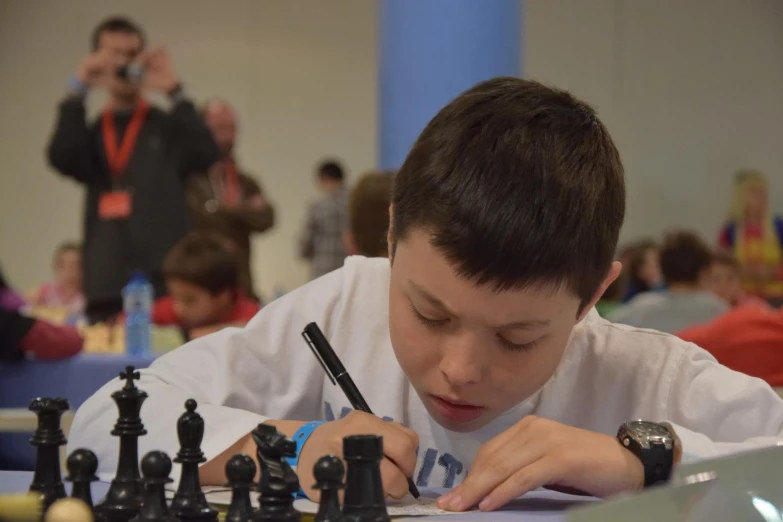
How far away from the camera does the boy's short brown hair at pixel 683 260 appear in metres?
5.07

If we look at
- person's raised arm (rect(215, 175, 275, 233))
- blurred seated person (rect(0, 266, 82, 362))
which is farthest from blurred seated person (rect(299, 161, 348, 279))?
blurred seated person (rect(0, 266, 82, 362))

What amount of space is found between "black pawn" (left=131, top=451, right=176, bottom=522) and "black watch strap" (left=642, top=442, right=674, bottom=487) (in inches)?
20.8

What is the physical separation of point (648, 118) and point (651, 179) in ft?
1.86

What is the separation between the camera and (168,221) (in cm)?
473

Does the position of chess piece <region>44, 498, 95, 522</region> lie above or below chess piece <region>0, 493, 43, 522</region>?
below

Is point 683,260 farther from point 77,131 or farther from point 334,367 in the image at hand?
point 334,367

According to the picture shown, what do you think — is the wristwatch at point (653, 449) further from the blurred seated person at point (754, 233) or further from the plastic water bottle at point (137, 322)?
the blurred seated person at point (754, 233)

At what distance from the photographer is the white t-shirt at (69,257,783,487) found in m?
1.30

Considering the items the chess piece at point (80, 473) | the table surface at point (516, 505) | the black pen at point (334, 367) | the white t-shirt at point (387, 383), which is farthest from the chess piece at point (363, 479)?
the white t-shirt at point (387, 383)

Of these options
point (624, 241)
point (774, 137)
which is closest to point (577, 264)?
point (624, 241)

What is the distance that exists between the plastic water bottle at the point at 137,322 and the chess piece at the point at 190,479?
2.14 m

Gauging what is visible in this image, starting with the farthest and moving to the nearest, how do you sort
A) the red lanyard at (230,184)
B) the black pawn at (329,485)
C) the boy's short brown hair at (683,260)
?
the red lanyard at (230,184) < the boy's short brown hair at (683,260) < the black pawn at (329,485)

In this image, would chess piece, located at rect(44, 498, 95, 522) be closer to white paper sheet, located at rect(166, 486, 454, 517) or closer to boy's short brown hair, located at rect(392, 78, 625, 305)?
white paper sheet, located at rect(166, 486, 454, 517)

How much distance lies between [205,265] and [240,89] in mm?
6154
